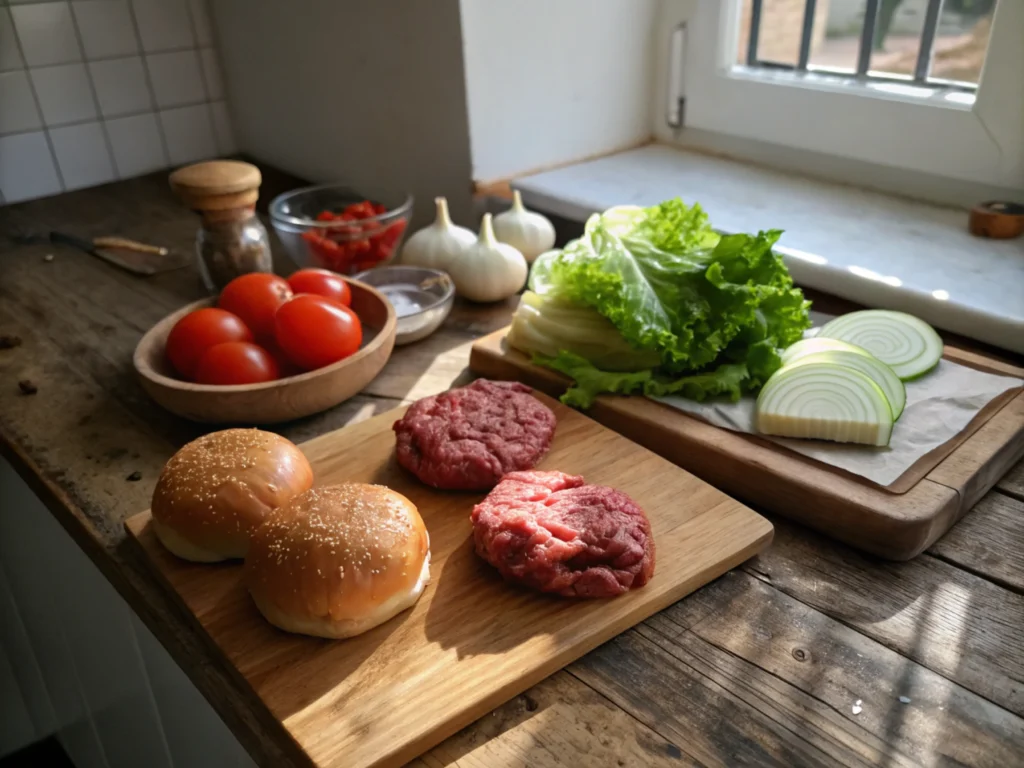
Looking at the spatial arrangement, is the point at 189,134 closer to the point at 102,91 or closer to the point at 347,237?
the point at 102,91

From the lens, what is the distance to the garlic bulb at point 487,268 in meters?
1.31

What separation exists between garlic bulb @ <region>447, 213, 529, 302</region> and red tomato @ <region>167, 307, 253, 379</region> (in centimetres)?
36

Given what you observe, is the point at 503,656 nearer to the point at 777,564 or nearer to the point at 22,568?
the point at 777,564

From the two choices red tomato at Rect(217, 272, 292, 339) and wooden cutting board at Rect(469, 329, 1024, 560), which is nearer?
wooden cutting board at Rect(469, 329, 1024, 560)

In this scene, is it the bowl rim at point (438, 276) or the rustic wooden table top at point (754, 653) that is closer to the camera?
the rustic wooden table top at point (754, 653)

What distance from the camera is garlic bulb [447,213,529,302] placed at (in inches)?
51.4

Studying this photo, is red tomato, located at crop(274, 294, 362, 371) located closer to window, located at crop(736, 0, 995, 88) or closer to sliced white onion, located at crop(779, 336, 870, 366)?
sliced white onion, located at crop(779, 336, 870, 366)

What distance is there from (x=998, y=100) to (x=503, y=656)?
3.56 ft

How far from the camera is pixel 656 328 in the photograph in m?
1.00

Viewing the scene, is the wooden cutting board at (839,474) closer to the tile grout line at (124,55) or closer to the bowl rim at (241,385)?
the bowl rim at (241,385)

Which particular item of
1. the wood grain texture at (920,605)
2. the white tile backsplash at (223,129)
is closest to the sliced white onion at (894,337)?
the wood grain texture at (920,605)

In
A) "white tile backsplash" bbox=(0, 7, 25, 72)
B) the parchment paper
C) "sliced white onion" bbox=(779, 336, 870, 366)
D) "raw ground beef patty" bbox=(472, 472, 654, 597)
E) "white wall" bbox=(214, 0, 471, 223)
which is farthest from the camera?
"white tile backsplash" bbox=(0, 7, 25, 72)

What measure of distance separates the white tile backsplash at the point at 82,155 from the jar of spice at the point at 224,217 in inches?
32.5

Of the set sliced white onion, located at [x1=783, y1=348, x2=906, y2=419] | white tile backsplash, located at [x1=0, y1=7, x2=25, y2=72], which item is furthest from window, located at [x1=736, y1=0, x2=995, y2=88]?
white tile backsplash, located at [x1=0, y1=7, x2=25, y2=72]
